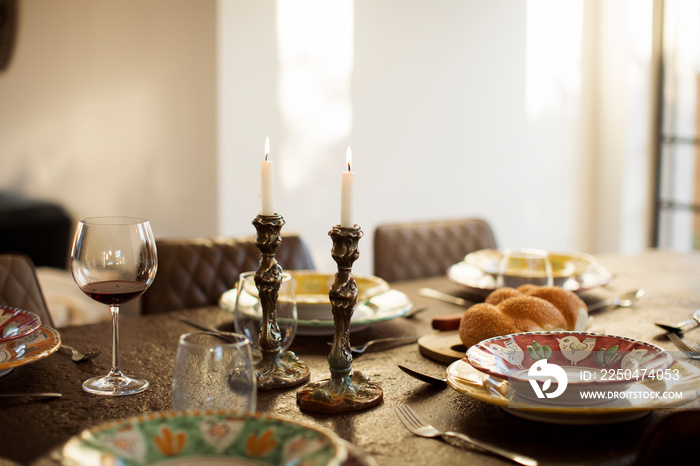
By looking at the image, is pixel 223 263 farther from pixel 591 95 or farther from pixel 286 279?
pixel 591 95

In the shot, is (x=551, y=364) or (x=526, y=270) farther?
(x=526, y=270)

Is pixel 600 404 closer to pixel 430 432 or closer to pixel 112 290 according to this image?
pixel 430 432

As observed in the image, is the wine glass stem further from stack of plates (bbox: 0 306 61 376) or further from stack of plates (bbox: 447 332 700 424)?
stack of plates (bbox: 447 332 700 424)

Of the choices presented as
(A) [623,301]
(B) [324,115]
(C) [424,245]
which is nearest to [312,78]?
(B) [324,115]

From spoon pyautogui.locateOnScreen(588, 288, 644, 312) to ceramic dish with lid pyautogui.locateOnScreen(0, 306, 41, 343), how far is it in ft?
3.23

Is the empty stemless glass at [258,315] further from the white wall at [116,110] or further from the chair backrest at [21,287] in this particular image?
the white wall at [116,110]

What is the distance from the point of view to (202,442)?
661 millimetres

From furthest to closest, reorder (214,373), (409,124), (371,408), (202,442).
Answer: (409,124) → (371,408) → (214,373) → (202,442)

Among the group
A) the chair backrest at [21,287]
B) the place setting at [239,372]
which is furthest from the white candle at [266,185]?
the chair backrest at [21,287]

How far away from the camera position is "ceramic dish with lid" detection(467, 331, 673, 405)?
0.84 meters

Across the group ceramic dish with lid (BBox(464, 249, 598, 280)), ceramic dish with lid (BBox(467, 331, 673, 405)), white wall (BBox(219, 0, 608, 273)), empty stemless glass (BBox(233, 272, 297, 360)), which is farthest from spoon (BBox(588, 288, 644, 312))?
white wall (BBox(219, 0, 608, 273))

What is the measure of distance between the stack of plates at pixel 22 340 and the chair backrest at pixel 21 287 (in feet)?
0.93

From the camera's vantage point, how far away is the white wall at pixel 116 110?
2.95m

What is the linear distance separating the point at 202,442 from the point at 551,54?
136 inches
